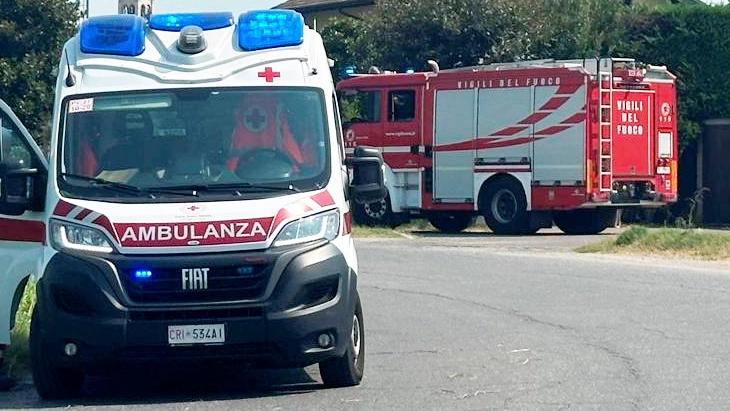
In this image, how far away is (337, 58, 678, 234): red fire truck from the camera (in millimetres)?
24917

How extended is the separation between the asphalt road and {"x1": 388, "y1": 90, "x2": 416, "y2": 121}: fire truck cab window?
8281 millimetres

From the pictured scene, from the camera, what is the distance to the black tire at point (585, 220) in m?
26.2

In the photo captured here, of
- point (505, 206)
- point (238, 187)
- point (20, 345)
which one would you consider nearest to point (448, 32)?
point (505, 206)

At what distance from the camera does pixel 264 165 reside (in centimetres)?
983

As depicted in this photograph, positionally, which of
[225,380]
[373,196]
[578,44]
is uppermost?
[578,44]

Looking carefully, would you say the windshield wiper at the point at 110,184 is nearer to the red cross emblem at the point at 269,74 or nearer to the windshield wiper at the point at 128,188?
the windshield wiper at the point at 128,188

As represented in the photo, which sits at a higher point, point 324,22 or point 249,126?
point 324,22

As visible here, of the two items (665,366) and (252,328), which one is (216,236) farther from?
(665,366)

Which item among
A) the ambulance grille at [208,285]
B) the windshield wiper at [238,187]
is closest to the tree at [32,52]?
the windshield wiper at [238,187]

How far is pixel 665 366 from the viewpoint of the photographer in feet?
35.2

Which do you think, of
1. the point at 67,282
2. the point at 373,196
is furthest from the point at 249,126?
the point at 67,282

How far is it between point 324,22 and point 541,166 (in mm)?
18620

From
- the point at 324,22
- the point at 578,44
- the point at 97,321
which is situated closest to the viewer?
the point at 97,321

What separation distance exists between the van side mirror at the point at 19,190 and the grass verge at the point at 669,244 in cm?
1177
